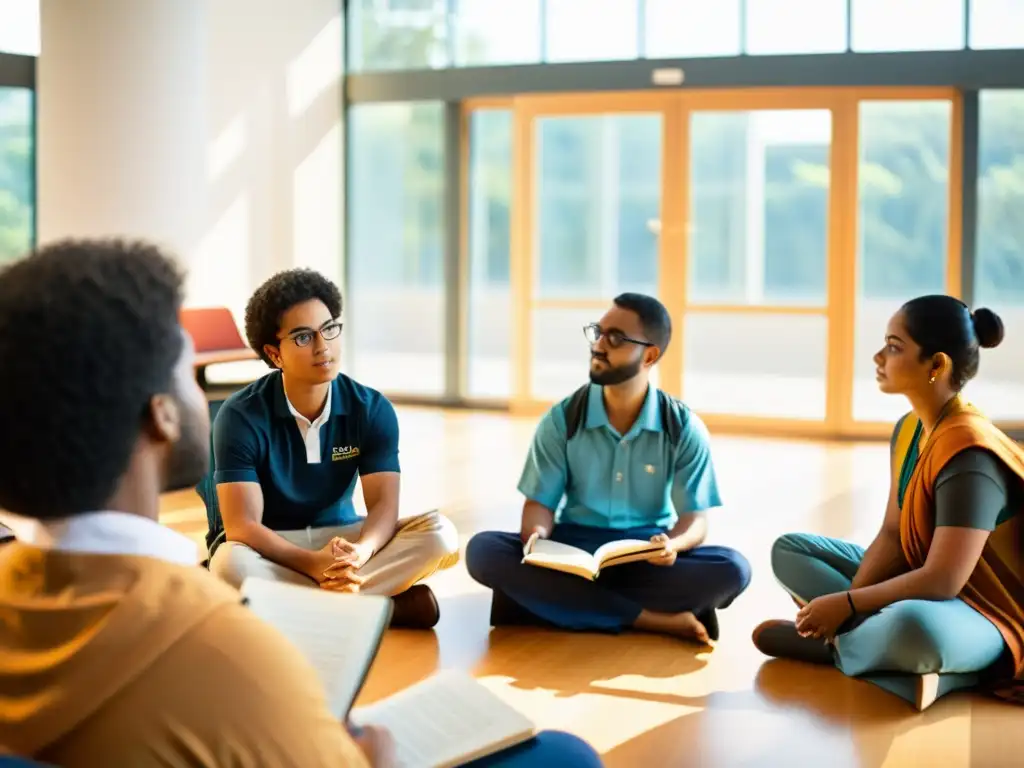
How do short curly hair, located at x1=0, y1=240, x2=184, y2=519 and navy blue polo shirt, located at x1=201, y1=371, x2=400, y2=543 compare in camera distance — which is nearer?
short curly hair, located at x1=0, y1=240, x2=184, y2=519

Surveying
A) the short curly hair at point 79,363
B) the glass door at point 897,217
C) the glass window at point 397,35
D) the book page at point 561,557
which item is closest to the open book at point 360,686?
the short curly hair at point 79,363

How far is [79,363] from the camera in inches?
42.4

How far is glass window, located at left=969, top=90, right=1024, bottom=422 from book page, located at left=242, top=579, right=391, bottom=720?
23.4ft

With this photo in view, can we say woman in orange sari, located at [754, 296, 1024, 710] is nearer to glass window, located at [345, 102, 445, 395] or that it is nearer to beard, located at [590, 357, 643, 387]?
beard, located at [590, 357, 643, 387]

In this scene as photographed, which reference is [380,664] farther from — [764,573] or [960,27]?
[960,27]

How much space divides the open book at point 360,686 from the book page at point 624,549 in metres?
1.62

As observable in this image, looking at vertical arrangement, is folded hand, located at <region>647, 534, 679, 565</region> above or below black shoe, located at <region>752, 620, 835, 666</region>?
above

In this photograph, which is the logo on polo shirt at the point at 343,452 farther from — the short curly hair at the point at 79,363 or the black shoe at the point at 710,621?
the short curly hair at the point at 79,363

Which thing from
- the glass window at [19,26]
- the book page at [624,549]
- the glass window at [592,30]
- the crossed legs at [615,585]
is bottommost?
the crossed legs at [615,585]

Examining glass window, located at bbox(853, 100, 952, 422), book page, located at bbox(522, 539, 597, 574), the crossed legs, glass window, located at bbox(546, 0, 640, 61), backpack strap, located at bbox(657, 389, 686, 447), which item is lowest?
the crossed legs

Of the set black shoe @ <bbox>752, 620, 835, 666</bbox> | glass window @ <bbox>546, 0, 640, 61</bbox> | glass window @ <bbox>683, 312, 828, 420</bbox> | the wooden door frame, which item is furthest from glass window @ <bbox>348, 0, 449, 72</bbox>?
black shoe @ <bbox>752, 620, 835, 666</bbox>

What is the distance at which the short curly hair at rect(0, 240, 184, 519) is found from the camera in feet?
3.51

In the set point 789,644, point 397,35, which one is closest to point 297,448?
point 789,644

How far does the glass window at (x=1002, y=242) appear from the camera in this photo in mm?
8109
